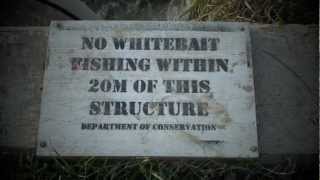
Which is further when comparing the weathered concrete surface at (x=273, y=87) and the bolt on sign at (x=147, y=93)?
the weathered concrete surface at (x=273, y=87)

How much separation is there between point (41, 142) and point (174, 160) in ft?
2.41

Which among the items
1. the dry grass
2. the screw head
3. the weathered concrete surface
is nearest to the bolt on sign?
the screw head

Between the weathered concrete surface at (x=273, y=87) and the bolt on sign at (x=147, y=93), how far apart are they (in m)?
0.16

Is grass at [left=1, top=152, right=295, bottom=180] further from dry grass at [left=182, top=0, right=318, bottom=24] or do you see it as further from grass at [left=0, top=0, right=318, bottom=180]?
dry grass at [left=182, top=0, right=318, bottom=24]

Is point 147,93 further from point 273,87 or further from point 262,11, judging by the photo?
point 262,11

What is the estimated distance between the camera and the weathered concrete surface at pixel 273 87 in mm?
3117

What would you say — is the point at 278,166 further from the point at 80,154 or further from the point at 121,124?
the point at 80,154

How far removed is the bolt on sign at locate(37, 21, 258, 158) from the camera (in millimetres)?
2947

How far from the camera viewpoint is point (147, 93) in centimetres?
304

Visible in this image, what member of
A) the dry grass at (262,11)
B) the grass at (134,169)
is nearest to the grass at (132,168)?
the grass at (134,169)

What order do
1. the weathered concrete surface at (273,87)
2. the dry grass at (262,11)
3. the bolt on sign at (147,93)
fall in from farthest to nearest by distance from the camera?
the dry grass at (262,11) → the weathered concrete surface at (273,87) → the bolt on sign at (147,93)

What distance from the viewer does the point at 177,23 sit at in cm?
332

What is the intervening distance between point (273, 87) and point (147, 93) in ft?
2.54

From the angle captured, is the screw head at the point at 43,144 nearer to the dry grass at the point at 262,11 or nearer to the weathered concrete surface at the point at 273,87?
the weathered concrete surface at the point at 273,87
